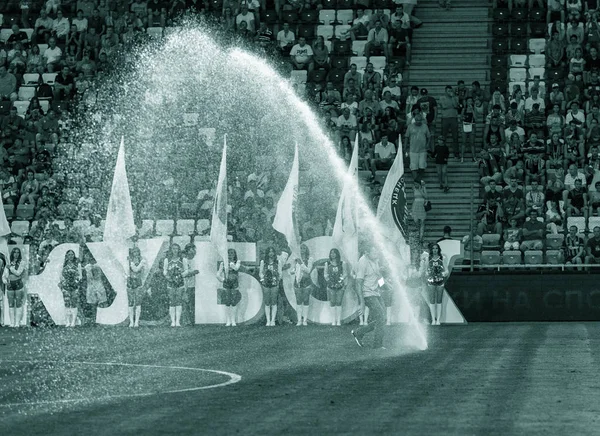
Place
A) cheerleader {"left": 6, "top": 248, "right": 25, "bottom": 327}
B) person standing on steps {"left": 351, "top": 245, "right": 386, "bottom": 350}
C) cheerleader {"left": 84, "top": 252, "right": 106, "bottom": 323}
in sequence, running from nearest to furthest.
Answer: person standing on steps {"left": 351, "top": 245, "right": 386, "bottom": 350} < cheerleader {"left": 6, "top": 248, "right": 25, "bottom": 327} < cheerleader {"left": 84, "top": 252, "right": 106, "bottom": 323}

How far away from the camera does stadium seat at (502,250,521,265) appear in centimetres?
3819

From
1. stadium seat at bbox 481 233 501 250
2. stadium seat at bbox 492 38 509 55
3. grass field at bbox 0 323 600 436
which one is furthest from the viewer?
stadium seat at bbox 492 38 509 55

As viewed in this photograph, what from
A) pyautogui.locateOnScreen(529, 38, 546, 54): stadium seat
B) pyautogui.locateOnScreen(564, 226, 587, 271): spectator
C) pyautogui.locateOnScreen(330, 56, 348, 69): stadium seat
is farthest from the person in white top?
pyautogui.locateOnScreen(529, 38, 546, 54): stadium seat

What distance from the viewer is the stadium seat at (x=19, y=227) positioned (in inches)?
1612

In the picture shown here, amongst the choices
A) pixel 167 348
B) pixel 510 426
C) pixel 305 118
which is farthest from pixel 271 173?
pixel 510 426

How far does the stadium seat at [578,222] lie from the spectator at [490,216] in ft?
5.88

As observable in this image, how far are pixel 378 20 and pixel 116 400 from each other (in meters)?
29.7

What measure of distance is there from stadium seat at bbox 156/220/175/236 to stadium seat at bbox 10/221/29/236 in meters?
4.17

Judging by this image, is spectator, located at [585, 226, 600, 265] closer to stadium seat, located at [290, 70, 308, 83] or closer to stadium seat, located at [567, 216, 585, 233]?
stadium seat, located at [567, 216, 585, 233]

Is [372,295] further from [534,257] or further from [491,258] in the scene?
[534,257]

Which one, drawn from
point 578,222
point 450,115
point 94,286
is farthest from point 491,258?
point 94,286

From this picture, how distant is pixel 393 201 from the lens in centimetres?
3653

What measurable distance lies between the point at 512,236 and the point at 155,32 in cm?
1499

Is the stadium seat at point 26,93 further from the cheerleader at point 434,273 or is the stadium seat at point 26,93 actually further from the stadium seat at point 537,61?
the cheerleader at point 434,273
